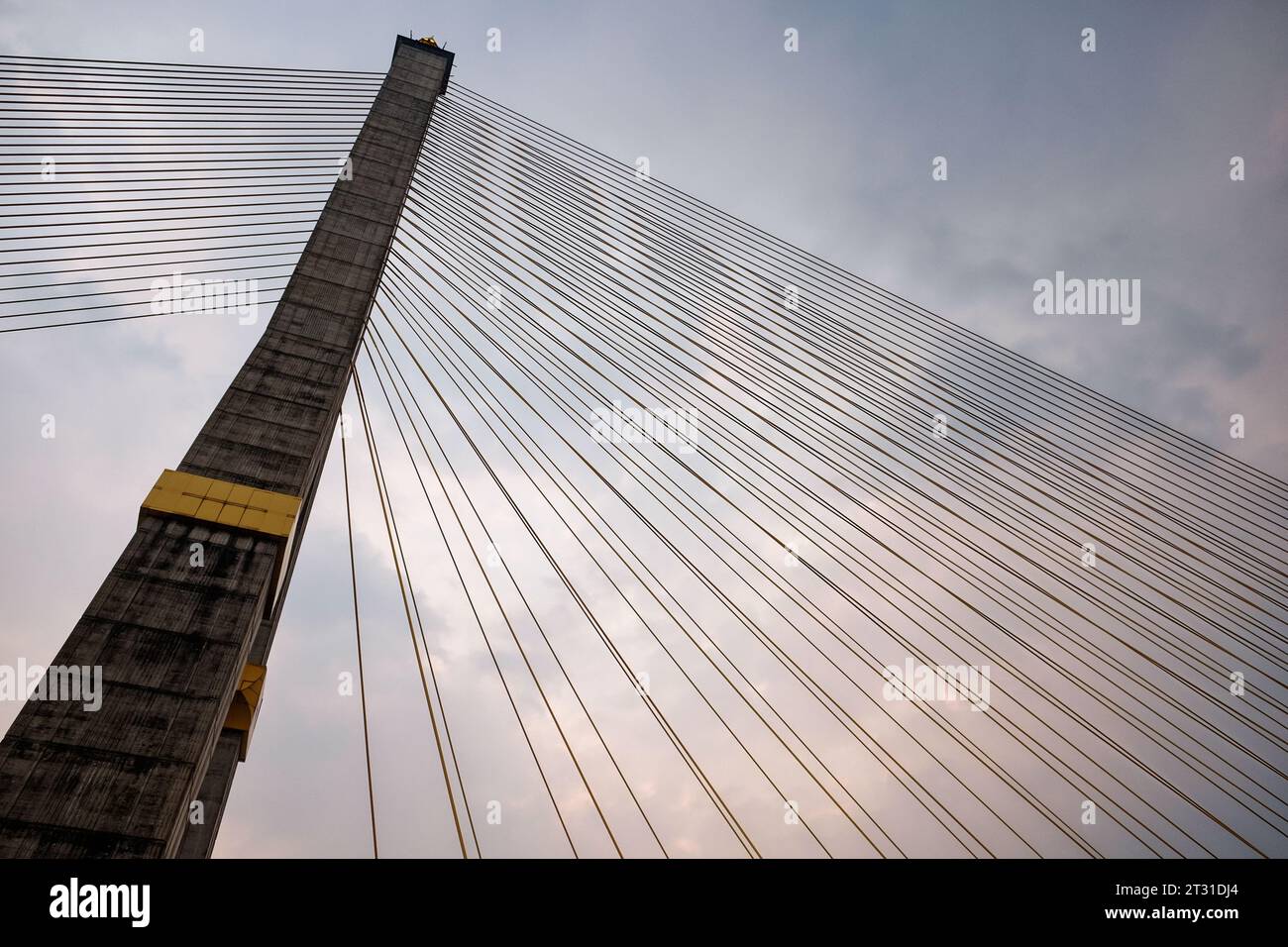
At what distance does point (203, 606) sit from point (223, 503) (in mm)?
1094

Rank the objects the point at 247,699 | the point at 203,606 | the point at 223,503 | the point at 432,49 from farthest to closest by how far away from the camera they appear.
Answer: the point at 432,49 → the point at 247,699 → the point at 223,503 → the point at 203,606

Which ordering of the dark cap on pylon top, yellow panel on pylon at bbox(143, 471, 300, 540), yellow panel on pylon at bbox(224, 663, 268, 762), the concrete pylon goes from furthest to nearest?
1. the dark cap on pylon top
2. yellow panel on pylon at bbox(224, 663, 268, 762)
3. yellow panel on pylon at bbox(143, 471, 300, 540)
4. the concrete pylon

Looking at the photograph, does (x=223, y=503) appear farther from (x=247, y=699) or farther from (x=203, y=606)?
(x=247, y=699)

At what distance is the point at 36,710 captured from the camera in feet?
19.4

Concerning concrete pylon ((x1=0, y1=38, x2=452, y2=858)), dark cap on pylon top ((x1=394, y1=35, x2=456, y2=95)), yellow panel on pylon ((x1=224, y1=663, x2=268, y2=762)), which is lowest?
yellow panel on pylon ((x1=224, y1=663, x2=268, y2=762))

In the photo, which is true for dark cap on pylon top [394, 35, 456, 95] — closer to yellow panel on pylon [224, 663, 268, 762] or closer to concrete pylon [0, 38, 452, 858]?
concrete pylon [0, 38, 452, 858]

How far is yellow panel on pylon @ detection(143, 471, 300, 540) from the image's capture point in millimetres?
7391

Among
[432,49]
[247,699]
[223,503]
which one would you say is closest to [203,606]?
[223,503]

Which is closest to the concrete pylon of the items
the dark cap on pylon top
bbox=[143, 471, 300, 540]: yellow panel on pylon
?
bbox=[143, 471, 300, 540]: yellow panel on pylon

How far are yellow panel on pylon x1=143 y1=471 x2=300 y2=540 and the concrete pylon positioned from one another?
1 centimetres

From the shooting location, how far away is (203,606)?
692cm
